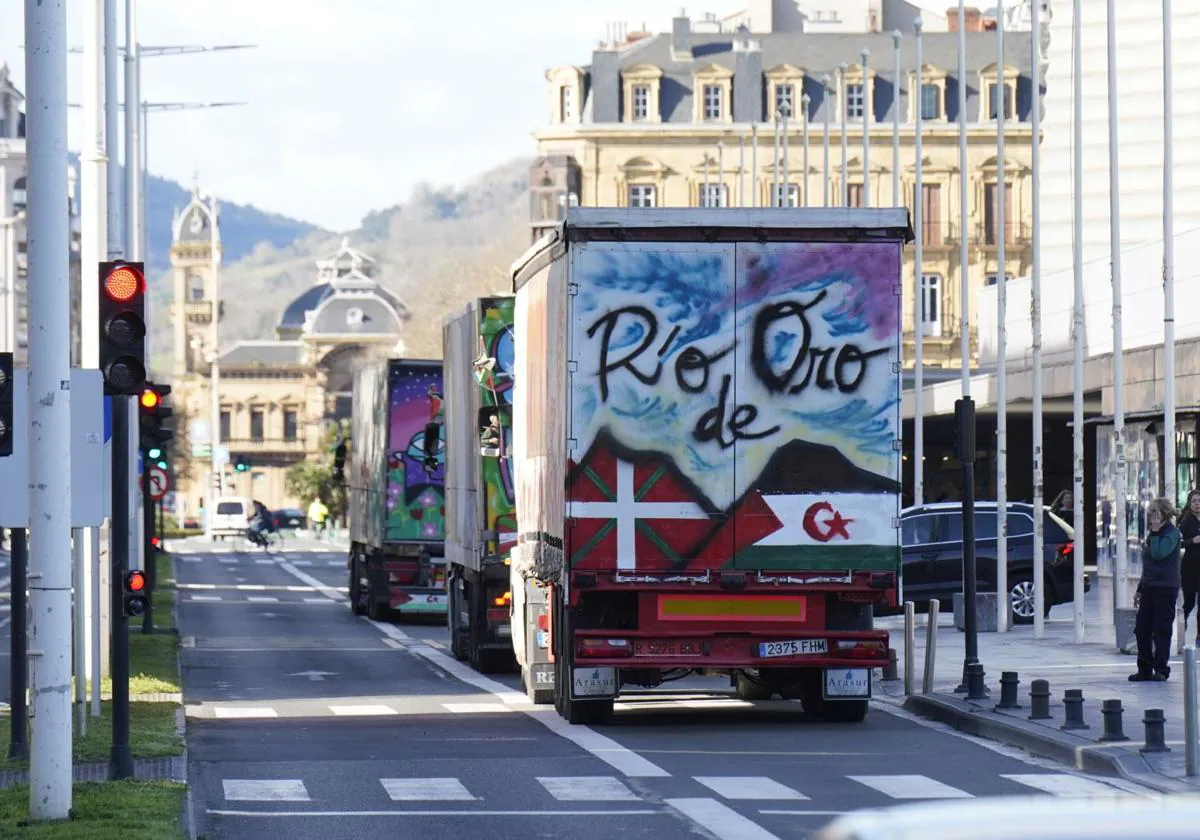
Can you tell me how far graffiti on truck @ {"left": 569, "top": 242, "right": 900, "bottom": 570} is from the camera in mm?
19344

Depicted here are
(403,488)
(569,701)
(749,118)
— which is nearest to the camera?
(569,701)

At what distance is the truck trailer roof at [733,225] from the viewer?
1928 cm

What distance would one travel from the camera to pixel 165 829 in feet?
41.1

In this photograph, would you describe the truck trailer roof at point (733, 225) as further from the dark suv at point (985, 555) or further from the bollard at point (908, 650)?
the dark suv at point (985, 555)

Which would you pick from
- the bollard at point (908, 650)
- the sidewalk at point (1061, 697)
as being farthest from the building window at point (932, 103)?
the bollard at point (908, 650)

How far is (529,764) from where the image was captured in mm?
17031

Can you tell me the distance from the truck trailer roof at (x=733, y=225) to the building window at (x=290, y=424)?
175 meters

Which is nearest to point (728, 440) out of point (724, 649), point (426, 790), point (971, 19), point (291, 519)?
point (724, 649)

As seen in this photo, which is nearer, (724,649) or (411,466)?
(724,649)

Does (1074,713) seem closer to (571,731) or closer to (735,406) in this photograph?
(735,406)

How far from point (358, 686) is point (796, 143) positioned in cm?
6858

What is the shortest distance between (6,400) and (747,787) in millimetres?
5031

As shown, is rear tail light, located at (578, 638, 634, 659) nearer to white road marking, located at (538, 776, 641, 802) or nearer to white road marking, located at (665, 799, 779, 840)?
white road marking, located at (538, 776, 641, 802)


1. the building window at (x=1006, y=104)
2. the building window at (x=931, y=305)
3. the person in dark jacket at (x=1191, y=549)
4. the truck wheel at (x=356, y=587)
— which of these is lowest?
the truck wheel at (x=356, y=587)
